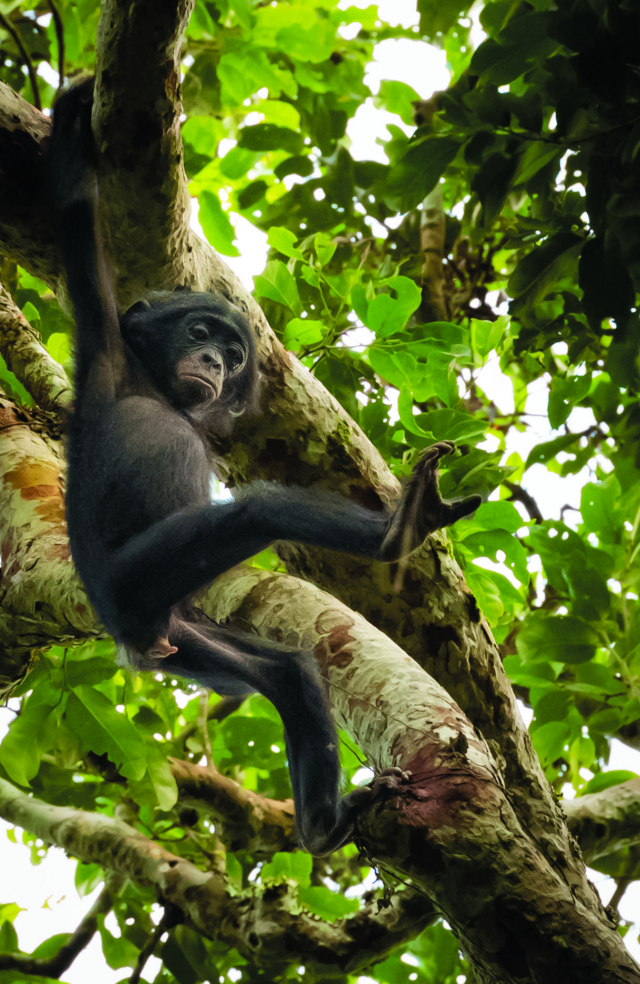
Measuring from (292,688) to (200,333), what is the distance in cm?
91

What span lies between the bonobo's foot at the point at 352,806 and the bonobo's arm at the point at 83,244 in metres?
1.02

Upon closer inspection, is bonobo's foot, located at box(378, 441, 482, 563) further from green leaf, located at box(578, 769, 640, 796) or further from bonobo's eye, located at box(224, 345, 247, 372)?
green leaf, located at box(578, 769, 640, 796)

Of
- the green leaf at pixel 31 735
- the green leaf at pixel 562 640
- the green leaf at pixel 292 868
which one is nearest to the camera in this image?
the green leaf at pixel 31 735

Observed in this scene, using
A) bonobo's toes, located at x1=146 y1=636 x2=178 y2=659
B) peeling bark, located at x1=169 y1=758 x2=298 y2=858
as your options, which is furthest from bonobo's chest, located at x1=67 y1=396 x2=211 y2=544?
peeling bark, located at x1=169 y1=758 x2=298 y2=858

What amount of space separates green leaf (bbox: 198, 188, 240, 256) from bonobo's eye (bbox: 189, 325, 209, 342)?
809mm

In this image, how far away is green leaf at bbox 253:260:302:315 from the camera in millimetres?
2400

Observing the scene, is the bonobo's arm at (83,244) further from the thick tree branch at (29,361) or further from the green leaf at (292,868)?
the green leaf at (292,868)

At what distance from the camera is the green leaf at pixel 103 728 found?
2.18 m

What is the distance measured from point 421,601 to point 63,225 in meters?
1.35

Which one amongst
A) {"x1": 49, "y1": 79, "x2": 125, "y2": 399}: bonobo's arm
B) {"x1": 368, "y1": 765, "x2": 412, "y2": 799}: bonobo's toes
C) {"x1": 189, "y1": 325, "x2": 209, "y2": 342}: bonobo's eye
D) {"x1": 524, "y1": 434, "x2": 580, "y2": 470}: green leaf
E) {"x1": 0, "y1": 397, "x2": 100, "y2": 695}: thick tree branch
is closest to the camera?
{"x1": 368, "y1": 765, "x2": 412, "y2": 799}: bonobo's toes

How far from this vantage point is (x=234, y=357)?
75.1 inches

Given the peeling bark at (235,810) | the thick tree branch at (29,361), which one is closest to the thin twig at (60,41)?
the thick tree branch at (29,361)

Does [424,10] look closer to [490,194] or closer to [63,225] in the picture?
[490,194]

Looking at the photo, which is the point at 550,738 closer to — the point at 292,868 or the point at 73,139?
the point at 292,868
